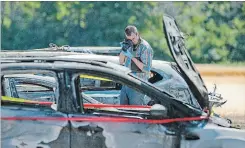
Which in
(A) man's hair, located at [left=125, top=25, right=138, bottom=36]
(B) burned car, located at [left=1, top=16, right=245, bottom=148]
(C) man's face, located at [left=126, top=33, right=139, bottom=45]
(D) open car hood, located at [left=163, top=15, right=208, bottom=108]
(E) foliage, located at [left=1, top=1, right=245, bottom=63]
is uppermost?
(E) foliage, located at [left=1, top=1, right=245, bottom=63]

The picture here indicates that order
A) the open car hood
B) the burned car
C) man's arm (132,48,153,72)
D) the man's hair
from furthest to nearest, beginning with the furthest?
man's arm (132,48,153,72), the man's hair, the open car hood, the burned car

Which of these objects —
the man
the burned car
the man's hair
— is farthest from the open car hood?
the man

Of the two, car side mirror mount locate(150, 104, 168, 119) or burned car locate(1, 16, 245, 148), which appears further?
car side mirror mount locate(150, 104, 168, 119)

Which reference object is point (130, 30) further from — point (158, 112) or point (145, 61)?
point (158, 112)

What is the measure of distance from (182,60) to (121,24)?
2078 centimetres

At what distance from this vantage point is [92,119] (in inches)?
255

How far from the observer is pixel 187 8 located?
94.1 ft

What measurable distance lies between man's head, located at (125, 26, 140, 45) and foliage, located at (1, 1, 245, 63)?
17.9 metres

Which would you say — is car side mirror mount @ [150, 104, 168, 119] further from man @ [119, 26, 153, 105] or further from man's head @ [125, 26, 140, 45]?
man's head @ [125, 26, 140, 45]

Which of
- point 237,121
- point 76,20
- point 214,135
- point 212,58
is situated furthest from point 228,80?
point 214,135

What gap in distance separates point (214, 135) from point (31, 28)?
838 inches

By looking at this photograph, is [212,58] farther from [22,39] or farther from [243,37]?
[22,39]

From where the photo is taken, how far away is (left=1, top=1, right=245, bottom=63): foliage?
2722 cm

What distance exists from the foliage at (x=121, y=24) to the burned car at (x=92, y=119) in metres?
20.3
